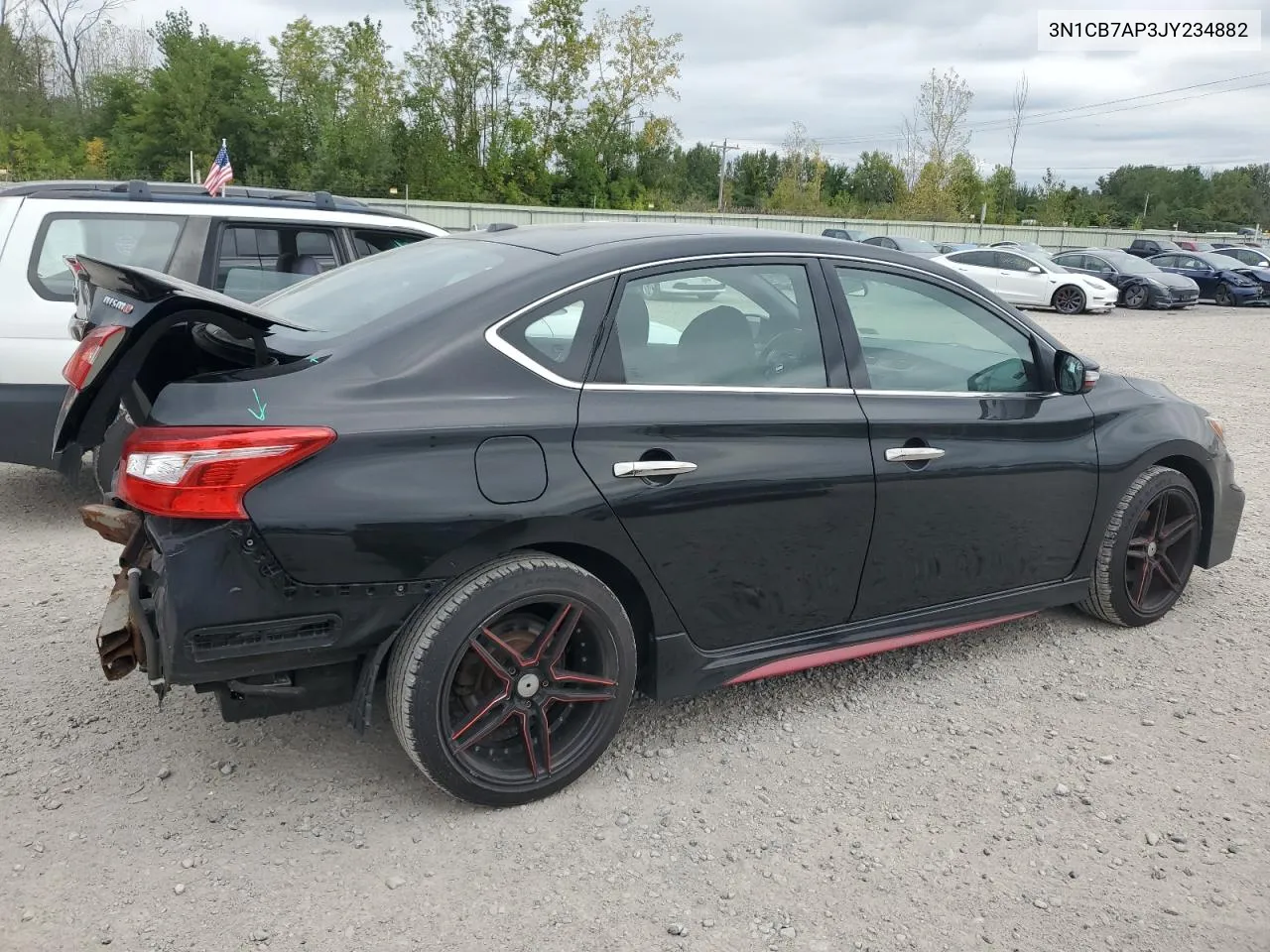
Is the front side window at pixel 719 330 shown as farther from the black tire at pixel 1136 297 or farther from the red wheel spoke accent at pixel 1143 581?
the black tire at pixel 1136 297

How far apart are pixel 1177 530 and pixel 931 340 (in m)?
1.57

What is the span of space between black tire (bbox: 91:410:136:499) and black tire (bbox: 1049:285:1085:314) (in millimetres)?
24457

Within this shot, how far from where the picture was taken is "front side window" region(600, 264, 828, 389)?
10.3 feet

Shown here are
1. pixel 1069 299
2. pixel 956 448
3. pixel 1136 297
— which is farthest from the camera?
pixel 1136 297

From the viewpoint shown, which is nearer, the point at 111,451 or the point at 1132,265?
the point at 111,451

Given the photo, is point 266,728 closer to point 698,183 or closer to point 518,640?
point 518,640

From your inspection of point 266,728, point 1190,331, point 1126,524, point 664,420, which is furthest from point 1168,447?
point 1190,331

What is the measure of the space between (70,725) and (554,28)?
53.0m

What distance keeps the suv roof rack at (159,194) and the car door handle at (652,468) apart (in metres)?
3.91

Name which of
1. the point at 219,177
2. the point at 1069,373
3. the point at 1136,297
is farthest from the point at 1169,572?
the point at 1136,297

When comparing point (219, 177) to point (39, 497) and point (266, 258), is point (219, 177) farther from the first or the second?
point (39, 497)

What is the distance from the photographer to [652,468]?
3018 mm

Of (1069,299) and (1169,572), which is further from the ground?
(1169,572)

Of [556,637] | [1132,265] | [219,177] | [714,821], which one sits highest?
[219,177]
